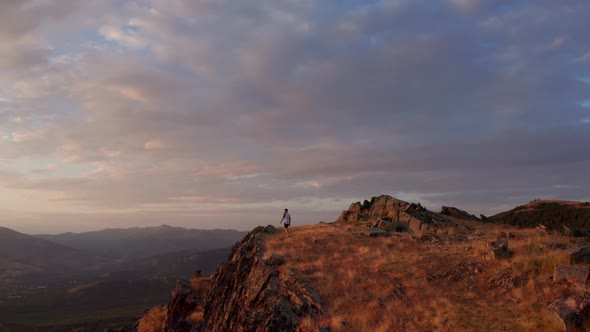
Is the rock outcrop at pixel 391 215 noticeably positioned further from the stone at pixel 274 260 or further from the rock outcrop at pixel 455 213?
the stone at pixel 274 260

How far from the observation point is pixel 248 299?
2359 centimetres

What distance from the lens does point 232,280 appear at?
29672 mm

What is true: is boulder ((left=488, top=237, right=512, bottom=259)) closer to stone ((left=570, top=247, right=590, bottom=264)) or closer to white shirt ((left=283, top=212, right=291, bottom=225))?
stone ((left=570, top=247, right=590, bottom=264))

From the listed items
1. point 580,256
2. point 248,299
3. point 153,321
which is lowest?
point 153,321

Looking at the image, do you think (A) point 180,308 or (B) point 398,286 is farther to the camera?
(A) point 180,308

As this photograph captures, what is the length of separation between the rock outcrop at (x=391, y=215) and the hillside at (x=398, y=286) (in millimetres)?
4763

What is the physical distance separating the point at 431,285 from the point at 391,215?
71.2 feet

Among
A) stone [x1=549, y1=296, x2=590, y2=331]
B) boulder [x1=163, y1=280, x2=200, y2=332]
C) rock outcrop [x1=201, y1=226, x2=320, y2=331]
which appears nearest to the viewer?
stone [x1=549, y1=296, x2=590, y2=331]

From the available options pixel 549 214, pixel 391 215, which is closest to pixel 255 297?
pixel 391 215

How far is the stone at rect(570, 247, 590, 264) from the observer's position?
762 inches

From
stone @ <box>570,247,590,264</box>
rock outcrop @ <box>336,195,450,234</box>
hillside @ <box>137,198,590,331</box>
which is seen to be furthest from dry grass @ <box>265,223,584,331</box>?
rock outcrop @ <box>336,195,450,234</box>

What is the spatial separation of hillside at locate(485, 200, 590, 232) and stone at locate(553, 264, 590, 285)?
51.9 metres

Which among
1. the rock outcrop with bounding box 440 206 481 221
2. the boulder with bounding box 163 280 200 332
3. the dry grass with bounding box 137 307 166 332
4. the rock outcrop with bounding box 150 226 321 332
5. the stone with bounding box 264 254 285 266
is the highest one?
the rock outcrop with bounding box 440 206 481 221

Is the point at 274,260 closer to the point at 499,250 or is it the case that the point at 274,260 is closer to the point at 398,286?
the point at 398,286
